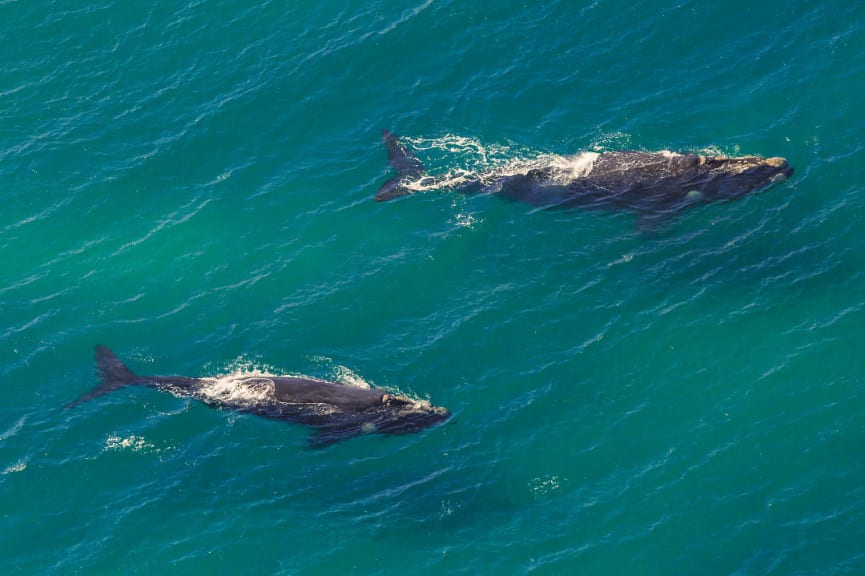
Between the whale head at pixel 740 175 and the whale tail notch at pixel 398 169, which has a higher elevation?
the whale tail notch at pixel 398 169

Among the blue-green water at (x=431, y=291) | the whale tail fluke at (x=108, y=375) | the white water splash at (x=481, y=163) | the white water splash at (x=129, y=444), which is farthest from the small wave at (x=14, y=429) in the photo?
the white water splash at (x=481, y=163)

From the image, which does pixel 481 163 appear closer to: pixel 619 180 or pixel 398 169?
pixel 398 169

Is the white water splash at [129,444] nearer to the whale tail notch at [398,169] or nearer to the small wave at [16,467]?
the small wave at [16,467]

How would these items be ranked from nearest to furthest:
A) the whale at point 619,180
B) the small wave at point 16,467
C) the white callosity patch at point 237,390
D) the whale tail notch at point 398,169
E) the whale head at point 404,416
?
the whale head at point 404,416 → the small wave at point 16,467 → the white callosity patch at point 237,390 → the whale at point 619,180 → the whale tail notch at point 398,169

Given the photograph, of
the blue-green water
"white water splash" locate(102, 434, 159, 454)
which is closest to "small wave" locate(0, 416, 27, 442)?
the blue-green water

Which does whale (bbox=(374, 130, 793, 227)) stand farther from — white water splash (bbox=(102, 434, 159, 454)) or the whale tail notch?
white water splash (bbox=(102, 434, 159, 454))

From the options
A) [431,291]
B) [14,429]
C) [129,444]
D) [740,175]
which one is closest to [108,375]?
[129,444]
